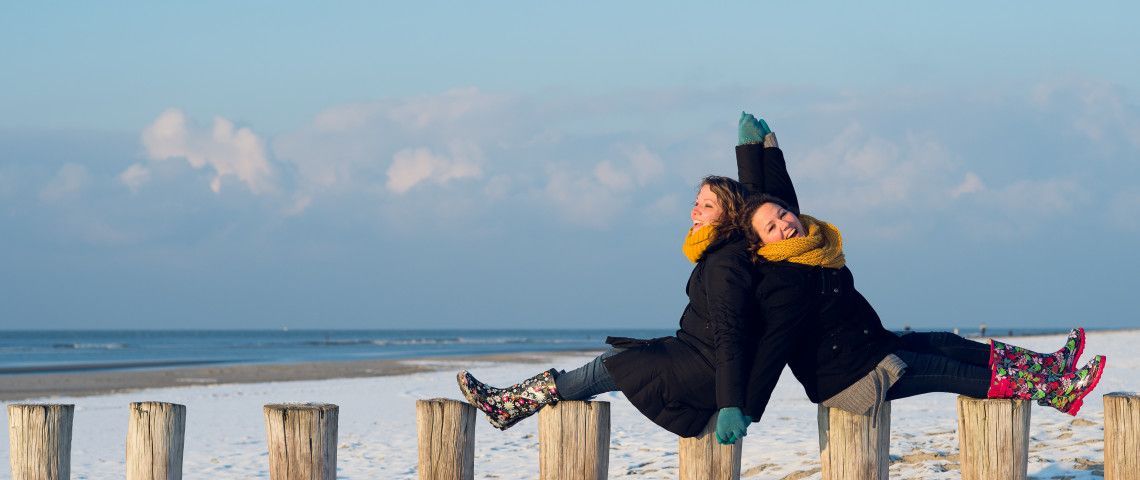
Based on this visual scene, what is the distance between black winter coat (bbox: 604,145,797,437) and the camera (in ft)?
14.9

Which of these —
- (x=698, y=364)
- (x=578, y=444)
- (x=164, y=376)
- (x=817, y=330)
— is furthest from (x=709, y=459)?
(x=164, y=376)

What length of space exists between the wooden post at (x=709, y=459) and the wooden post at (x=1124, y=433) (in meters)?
1.39

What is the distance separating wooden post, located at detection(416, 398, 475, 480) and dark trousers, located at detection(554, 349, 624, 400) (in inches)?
17.4

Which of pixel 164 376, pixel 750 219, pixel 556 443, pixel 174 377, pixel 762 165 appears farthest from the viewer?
pixel 164 376

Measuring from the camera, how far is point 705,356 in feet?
15.6

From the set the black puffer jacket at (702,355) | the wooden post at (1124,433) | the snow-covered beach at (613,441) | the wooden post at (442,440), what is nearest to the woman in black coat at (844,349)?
the black puffer jacket at (702,355)

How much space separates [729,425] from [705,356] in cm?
41

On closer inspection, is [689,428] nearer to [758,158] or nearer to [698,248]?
[698,248]

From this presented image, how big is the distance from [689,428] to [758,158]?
1.47 metres

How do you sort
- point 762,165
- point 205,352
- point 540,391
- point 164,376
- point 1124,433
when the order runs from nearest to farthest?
point 1124,433, point 540,391, point 762,165, point 164,376, point 205,352

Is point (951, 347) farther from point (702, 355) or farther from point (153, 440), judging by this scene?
point (153, 440)

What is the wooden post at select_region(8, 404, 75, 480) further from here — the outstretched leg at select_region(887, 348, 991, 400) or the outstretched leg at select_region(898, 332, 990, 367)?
the outstretched leg at select_region(898, 332, 990, 367)

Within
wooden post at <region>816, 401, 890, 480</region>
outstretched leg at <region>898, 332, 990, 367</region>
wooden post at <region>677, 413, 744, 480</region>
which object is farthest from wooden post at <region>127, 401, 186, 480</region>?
outstretched leg at <region>898, 332, 990, 367</region>

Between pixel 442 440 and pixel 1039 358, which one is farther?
pixel 1039 358
